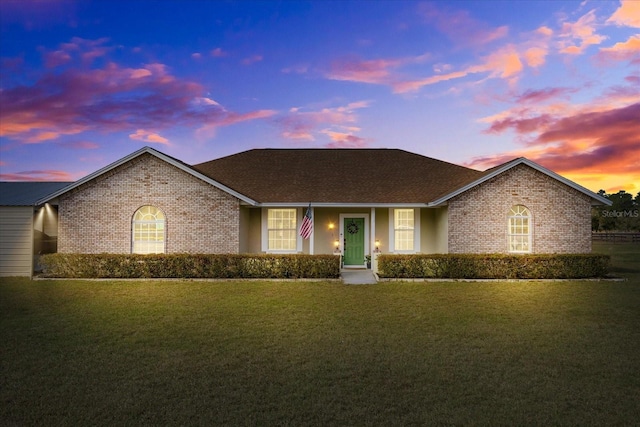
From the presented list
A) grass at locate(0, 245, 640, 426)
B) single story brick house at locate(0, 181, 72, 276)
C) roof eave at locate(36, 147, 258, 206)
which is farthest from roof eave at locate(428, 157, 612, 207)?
single story brick house at locate(0, 181, 72, 276)

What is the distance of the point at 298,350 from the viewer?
7.02 meters

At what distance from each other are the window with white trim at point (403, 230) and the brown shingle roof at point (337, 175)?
0.98m

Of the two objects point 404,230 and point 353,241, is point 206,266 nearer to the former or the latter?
point 353,241

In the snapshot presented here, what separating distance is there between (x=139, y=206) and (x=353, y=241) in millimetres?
9548

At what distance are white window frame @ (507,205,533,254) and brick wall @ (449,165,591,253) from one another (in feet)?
0.55

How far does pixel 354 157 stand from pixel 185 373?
18804 mm

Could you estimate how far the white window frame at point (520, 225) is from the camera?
1755 centimetres

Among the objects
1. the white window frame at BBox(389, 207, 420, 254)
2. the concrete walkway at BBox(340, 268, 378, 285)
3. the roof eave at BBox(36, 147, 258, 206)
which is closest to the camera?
the concrete walkway at BBox(340, 268, 378, 285)

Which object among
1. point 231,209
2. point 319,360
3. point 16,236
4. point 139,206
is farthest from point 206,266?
point 319,360

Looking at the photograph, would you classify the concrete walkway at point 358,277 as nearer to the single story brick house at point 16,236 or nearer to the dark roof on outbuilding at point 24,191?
the single story brick house at point 16,236

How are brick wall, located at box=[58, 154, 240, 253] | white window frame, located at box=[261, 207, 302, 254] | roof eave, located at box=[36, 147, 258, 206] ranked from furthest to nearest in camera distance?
white window frame, located at box=[261, 207, 302, 254] < brick wall, located at box=[58, 154, 240, 253] < roof eave, located at box=[36, 147, 258, 206]

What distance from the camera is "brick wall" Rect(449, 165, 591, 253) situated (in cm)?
1733

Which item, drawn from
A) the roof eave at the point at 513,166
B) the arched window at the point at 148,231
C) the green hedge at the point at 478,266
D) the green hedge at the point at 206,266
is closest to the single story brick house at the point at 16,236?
the green hedge at the point at 206,266

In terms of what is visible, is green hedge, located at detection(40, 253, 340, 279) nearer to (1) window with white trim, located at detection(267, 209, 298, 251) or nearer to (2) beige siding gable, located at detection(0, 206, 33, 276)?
(2) beige siding gable, located at detection(0, 206, 33, 276)
